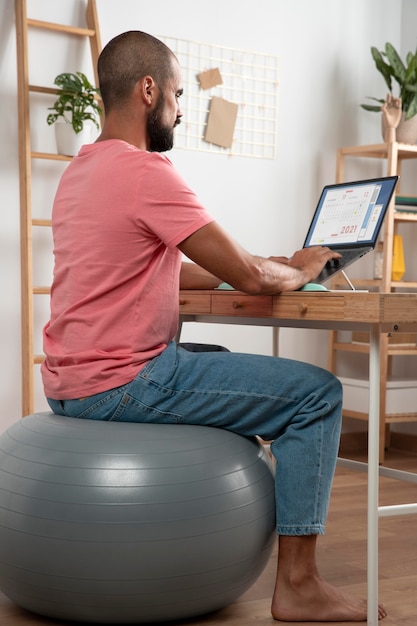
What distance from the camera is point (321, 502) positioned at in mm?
1893

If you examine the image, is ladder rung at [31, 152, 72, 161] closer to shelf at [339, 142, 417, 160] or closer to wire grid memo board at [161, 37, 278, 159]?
wire grid memo board at [161, 37, 278, 159]

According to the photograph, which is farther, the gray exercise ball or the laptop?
the laptop

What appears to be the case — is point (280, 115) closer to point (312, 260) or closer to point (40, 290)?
point (40, 290)

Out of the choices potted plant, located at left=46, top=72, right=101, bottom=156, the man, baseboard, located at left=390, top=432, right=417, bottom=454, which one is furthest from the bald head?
baseboard, located at left=390, top=432, right=417, bottom=454

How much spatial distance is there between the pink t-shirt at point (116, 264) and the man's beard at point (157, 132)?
119 millimetres

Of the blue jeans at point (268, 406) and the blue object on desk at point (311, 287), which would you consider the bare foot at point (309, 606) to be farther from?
the blue object on desk at point (311, 287)

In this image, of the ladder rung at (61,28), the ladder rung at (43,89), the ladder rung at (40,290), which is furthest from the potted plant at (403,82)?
the ladder rung at (40,290)

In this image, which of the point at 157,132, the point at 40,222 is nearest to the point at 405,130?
the point at 40,222

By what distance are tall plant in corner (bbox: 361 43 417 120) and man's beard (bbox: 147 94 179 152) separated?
2.12m

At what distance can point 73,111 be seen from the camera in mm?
3295

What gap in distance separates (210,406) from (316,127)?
2529mm

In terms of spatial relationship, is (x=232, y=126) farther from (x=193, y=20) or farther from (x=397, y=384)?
(x=397, y=384)

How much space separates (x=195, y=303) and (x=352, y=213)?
18.5 inches

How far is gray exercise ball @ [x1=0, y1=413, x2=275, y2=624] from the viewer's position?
176 cm
